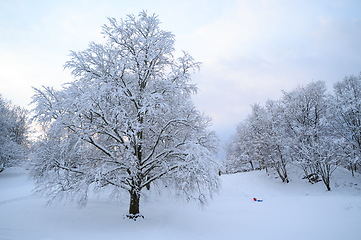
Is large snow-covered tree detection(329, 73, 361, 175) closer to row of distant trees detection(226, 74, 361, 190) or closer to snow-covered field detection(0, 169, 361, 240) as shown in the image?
row of distant trees detection(226, 74, 361, 190)

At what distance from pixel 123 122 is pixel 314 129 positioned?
21.1 metres

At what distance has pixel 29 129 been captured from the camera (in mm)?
26125

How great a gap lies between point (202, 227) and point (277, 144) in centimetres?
1695

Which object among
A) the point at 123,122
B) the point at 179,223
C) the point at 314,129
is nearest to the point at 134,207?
the point at 179,223

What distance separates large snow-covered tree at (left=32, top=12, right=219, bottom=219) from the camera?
6859 mm

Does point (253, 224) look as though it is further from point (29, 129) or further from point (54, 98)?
point (29, 129)

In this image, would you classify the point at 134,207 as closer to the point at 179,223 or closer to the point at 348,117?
the point at 179,223

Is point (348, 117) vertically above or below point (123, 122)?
above

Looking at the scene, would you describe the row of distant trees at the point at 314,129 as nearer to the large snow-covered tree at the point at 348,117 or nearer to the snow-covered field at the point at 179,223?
the large snow-covered tree at the point at 348,117

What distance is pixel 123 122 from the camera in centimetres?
721

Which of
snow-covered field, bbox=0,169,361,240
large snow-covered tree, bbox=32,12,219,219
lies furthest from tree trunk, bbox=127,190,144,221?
snow-covered field, bbox=0,169,361,240

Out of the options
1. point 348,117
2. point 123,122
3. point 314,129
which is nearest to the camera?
point 123,122

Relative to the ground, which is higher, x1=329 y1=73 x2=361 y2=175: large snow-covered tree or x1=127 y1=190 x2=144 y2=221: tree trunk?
x1=329 y1=73 x2=361 y2=175: large snow-covered tree

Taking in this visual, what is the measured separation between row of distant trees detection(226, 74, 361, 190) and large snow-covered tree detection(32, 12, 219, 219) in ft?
51.4
